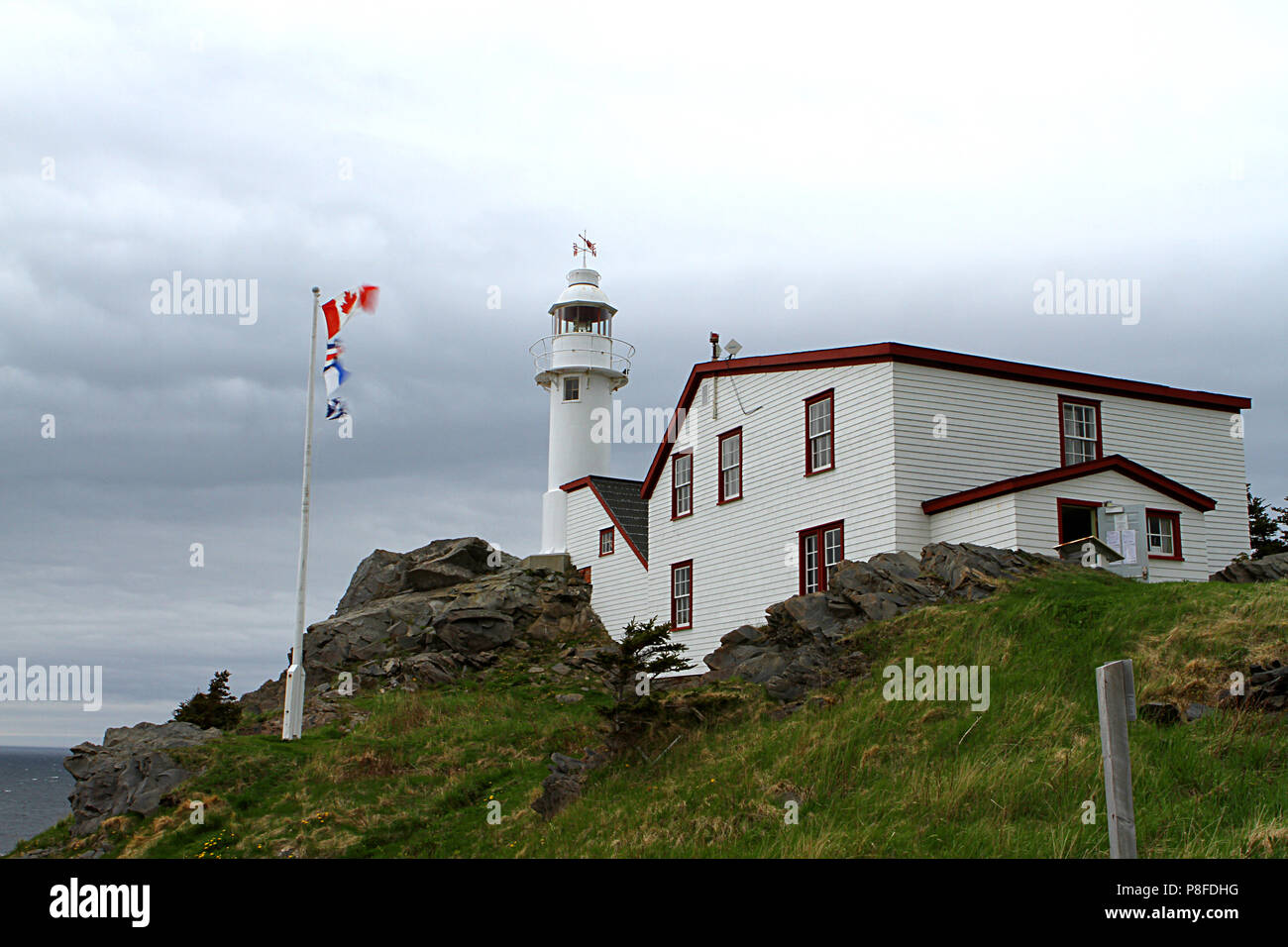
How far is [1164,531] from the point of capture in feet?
72.9

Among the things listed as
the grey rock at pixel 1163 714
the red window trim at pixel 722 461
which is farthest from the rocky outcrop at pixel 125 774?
the grey rock at pixel 1163 714

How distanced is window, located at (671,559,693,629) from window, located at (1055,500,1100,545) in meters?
10.5

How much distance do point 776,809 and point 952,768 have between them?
2030mm

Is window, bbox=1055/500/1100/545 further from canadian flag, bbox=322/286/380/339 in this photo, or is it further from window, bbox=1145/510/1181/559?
canadian flag, bbox=322/286/380/339

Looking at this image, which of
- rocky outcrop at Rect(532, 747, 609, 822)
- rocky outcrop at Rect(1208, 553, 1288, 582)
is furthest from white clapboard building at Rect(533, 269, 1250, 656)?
rocky outcrop at Rect(532, 747, 609, 822)

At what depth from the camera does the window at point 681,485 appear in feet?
98.0

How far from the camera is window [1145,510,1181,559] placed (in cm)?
2208

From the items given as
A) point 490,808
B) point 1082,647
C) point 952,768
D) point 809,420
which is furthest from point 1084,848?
point 809,420

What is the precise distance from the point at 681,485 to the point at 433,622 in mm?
8585

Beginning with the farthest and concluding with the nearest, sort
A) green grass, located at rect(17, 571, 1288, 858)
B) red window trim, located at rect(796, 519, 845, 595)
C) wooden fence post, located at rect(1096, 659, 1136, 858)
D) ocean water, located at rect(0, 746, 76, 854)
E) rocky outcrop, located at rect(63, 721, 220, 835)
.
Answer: ocean water, located at rect(0, 746, 76, 854)
red window trim, located at rect(796, 519, 845, 595)
rocky outcrop, located at rect(63, 721, 220, 835)
green grass, located at rect(17, 571, 1288, 858)
wooden fence post, located at rect(1096, 659, 1136, 858)

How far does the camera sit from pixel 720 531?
2806 centimetres

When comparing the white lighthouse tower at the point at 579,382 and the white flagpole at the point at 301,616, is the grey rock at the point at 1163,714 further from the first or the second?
the white lighthouse tower at the point at 579,382

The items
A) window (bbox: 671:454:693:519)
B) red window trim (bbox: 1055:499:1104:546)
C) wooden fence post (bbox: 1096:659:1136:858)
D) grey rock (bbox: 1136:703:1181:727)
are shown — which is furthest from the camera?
window (bbox: 671:454:693:519)

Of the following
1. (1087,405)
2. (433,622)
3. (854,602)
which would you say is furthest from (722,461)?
(433,622)
